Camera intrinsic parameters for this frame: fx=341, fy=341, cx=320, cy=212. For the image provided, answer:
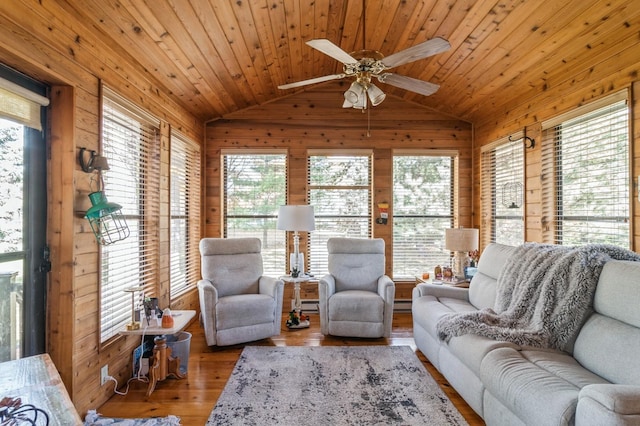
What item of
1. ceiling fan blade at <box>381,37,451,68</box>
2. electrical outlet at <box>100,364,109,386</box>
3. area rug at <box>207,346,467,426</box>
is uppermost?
ceiling fan blade at <box>381,37,451,68</box>

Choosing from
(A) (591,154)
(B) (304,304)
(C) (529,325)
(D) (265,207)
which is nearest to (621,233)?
(A) (591,154)

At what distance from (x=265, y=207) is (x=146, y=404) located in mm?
2887

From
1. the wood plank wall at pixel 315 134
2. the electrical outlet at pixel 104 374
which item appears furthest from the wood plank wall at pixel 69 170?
the wood plank wall at pixel 315 134

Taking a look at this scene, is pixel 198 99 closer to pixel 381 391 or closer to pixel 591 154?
pixel 381 391

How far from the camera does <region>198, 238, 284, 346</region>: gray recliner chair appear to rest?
3.38 meters

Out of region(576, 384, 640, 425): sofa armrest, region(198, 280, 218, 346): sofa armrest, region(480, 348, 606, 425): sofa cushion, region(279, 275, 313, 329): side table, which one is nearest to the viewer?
region(576, 384, 640, 425): sofa armrest

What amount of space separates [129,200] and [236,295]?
1499 millimetres

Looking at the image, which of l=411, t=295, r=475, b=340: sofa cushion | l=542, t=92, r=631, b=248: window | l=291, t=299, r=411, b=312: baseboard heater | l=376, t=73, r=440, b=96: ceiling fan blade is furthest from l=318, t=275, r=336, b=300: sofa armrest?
l=542, t=92, r=631, b=248: window

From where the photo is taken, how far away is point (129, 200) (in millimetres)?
3035

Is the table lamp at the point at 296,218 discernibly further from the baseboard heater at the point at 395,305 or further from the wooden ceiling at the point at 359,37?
the wooden ceiling at the point at 359,37

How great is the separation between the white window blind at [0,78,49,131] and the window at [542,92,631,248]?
403 centimetres

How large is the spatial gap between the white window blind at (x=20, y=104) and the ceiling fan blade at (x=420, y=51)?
2.14m

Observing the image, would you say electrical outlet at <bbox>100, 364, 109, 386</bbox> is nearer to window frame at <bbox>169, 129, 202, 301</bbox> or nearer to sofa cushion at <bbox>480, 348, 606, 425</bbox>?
window frame at <bbox>169, 129, 202, 301</bbox>

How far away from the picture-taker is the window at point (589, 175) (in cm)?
264
